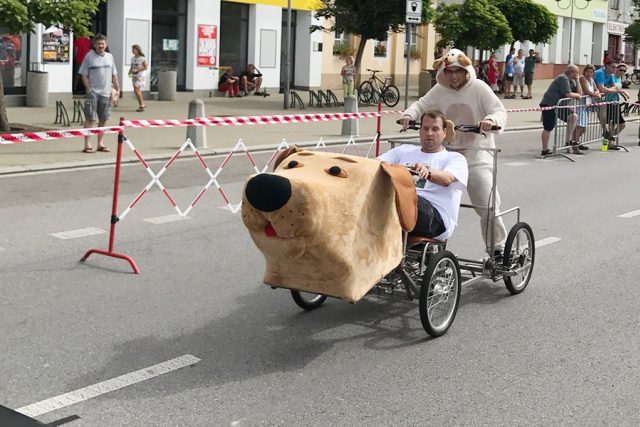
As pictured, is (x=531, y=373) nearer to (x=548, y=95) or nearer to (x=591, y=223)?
(x=591, y=223)

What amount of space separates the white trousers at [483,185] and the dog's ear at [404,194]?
5.60 feet

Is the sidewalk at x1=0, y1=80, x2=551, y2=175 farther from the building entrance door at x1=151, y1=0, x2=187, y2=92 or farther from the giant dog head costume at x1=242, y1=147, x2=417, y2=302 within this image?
the giant dog head costume at x1=242, y1=147, x2=417, y2=302

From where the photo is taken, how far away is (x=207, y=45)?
32062mm

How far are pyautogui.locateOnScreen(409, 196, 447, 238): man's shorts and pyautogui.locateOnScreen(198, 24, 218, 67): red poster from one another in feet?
85.1

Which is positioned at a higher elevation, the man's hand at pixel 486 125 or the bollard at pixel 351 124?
the man's hand at pixel 486 125

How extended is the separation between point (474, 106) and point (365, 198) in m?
2.46

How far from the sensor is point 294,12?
36250 mm

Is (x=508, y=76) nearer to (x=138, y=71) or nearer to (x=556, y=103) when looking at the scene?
(x=138, y=71)

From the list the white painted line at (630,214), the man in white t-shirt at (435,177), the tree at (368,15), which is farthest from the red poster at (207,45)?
the man in white t-shirt at (435,177)

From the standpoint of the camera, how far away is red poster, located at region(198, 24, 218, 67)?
104 ft

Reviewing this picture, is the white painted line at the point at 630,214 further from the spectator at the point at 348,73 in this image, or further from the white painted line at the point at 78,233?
the spectator at the point at 348,73

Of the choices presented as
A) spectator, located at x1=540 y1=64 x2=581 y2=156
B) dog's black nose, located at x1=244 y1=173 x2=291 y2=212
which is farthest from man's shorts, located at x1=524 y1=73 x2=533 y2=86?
dog's black nose, located at x1=244 y1=173 x2=291 y2=212

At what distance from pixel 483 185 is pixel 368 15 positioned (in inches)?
880

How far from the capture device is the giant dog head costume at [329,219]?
17.5 ft
